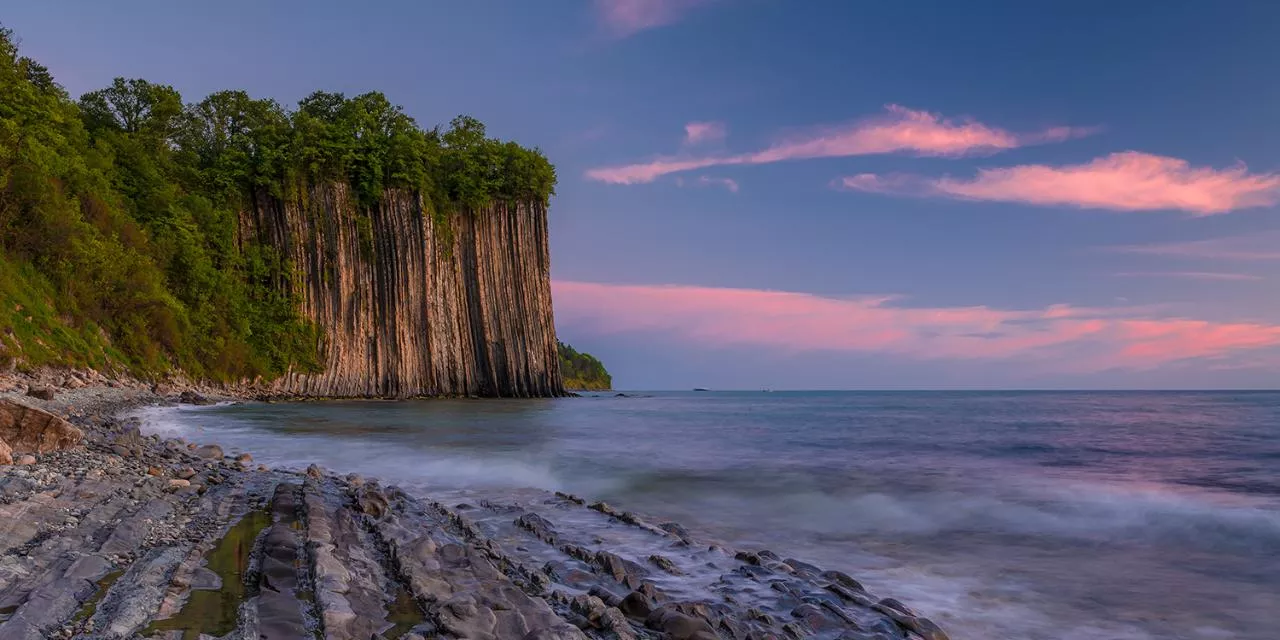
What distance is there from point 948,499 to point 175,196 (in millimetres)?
41037

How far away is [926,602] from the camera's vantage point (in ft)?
17.9

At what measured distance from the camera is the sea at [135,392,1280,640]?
225 inches

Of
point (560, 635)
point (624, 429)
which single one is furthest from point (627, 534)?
point (624, 429)

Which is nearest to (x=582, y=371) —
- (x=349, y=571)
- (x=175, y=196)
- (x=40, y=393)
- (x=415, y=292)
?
(x=415, y=292)

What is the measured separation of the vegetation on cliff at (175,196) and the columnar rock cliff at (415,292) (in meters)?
1.08

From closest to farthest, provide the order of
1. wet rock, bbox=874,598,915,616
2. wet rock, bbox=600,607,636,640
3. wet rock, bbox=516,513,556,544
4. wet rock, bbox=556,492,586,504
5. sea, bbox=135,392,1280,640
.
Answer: wet rock, bbox=600,607,636,640, wet rock, bbox=874,598,915,616, sea, bbox=135,392,1280,640, wet rock, bbox=516,513,556,544, wet rock, bbox=556,492,586,504

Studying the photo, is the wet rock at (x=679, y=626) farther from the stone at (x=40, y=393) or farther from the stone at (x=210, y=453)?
the stone at (x=40, y=393)

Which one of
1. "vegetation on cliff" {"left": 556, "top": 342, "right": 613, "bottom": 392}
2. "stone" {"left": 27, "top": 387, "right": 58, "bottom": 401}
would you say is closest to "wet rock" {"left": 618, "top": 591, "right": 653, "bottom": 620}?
"stone" {"left": 27, "top": 387, "right": 58, "bottom": 401}

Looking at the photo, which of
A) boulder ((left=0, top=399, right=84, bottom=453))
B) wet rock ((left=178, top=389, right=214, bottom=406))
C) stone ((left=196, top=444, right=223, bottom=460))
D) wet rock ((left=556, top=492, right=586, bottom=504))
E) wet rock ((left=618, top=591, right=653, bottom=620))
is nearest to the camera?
wet rock ((left=618, top=591, right=653, bottom=620))

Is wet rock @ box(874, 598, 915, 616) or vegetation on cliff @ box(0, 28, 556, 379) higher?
vegetation on cliff @ box(0, 28, 556, 379)

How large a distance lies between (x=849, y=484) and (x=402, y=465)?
307 inches

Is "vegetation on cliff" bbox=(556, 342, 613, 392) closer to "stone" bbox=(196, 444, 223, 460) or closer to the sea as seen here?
the sea

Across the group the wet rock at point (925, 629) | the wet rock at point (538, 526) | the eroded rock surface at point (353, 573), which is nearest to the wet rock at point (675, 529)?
the eroded rock surface at point (353, 573)

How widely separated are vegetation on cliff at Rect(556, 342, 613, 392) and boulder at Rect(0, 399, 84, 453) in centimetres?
9829
